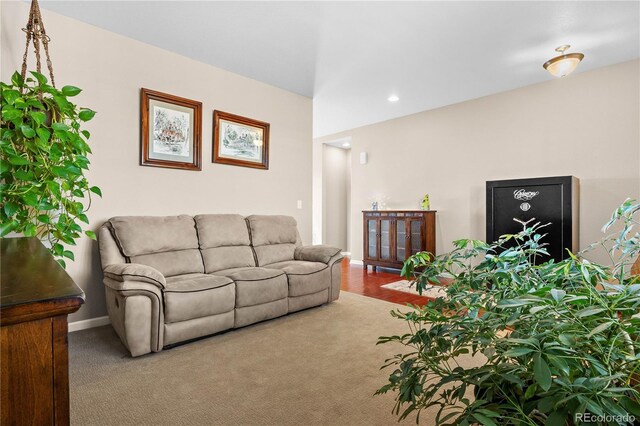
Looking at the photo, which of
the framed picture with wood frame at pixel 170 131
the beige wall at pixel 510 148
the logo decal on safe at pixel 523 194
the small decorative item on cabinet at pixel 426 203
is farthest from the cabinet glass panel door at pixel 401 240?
the framed picture with wood frame at pixel 170 131

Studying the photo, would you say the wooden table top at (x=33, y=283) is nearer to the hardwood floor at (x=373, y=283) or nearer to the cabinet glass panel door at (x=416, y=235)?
the hardwood floor at (x=373, y=283)

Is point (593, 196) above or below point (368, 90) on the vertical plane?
below

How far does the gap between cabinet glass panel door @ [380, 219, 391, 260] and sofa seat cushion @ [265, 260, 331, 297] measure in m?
2.12

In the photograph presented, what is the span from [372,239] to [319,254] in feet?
7.10

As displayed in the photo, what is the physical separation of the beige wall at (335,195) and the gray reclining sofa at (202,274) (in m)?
3.31

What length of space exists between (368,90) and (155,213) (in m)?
3.07

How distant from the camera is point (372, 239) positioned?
18.1ft

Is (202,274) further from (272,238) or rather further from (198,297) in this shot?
(272,238)

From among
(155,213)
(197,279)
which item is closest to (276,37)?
(155,213)

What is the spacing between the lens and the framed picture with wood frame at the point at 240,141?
3723 mm

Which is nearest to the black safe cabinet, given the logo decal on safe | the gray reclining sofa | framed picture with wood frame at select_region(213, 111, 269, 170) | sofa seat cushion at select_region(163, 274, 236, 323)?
the logo decal on safe

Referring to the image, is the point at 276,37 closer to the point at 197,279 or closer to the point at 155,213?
the point at 155,213

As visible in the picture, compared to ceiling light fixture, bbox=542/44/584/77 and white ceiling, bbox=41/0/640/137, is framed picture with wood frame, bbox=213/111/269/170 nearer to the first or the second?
white ceiling, bbox=41/0/640/137

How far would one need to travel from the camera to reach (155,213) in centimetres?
323
